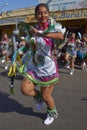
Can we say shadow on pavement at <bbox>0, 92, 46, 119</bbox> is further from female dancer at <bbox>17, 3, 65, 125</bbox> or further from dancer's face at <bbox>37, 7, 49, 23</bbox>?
dancer's face at <bbox>37, 7, 49, 23</bbox>

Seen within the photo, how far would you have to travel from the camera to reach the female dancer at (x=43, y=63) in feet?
17.9

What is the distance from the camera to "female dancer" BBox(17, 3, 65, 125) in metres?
5.46

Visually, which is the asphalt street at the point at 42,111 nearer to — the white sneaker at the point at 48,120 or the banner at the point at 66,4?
the white sneaker at the point at 48,120

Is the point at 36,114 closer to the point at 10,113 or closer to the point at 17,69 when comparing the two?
the point at 10,113

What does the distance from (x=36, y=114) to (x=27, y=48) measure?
3.92 ft

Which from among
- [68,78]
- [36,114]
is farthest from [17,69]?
[68,78]

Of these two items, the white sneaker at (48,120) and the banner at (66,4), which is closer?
the white sneaker at (48,120)

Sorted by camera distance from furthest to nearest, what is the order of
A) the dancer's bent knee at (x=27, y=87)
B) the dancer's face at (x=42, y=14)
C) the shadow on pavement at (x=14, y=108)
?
the shadow on pavement at (x=14, y=108)
the dancer's bent knee at (x=27, y=87)
the dancer's face at (x=42, y=14)

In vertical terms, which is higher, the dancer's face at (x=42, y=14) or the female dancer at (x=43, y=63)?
the dancer's face at (x=42, y=14)

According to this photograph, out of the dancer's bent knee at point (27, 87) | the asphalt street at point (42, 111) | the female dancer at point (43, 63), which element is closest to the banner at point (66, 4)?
the asphalt street at point (42, 111)

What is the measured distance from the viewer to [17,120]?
19.0 feet

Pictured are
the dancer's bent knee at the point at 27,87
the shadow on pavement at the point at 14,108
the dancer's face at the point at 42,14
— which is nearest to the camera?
the dancer's face at the point at 42,14

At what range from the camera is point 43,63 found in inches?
221

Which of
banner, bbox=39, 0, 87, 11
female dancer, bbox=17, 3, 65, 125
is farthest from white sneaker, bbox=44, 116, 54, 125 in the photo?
banner, bbox=39, 0, 87, 11
